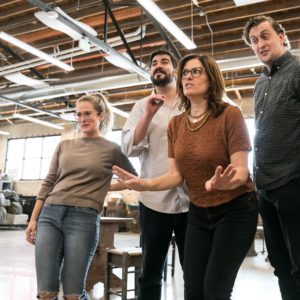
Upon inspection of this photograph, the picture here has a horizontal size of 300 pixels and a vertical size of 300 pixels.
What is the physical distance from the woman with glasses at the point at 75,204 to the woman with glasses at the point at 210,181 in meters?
0.45

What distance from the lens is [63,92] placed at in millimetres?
7863

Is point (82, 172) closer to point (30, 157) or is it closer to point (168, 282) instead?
point (168, 282)

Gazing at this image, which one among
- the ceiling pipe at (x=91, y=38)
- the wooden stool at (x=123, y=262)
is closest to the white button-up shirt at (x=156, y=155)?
the wooden stool at (x=123, y=262)

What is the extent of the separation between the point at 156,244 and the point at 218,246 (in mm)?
519

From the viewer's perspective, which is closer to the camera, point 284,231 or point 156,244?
point 284,231

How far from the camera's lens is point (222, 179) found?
1.21 m

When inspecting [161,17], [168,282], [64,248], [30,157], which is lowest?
[168,282]

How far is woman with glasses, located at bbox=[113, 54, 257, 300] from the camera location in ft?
4.11

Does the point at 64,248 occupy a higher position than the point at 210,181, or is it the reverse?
the point at 210,181

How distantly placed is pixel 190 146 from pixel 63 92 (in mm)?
6872

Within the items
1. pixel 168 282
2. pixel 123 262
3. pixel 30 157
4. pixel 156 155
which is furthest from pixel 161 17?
pixel 30 157

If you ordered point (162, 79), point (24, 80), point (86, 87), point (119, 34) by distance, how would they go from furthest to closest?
point (86, 87), point (24, 80), point (119, 34), point (162, 79)

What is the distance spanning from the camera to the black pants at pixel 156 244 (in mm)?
1727

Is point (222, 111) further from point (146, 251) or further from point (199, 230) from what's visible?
point (146, 251)
